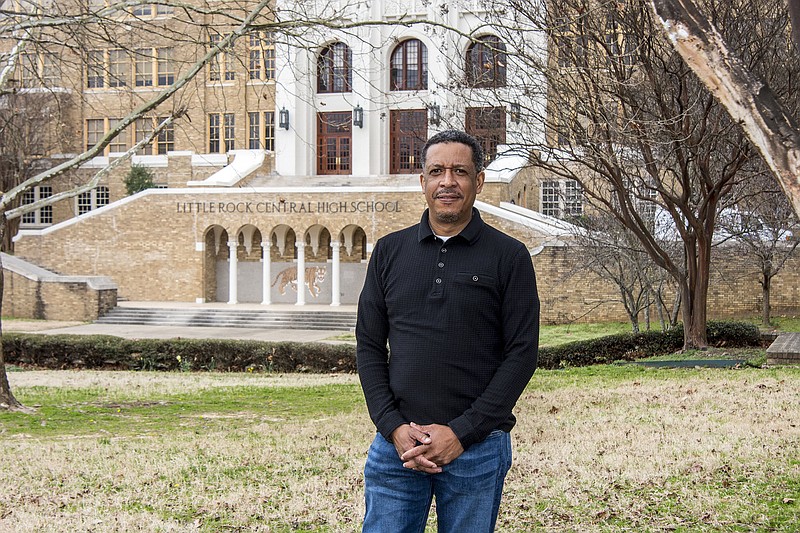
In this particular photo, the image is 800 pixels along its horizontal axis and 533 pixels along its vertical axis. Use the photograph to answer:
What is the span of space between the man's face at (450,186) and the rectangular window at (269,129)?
4462cm

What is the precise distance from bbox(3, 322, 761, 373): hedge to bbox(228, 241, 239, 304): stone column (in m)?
17.8

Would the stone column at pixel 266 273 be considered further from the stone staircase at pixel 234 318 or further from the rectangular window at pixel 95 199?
the rectangular window at pixel 95 199

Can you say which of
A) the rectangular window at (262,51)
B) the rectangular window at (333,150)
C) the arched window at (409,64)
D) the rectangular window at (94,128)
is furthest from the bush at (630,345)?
the rectangular window at (94,128)

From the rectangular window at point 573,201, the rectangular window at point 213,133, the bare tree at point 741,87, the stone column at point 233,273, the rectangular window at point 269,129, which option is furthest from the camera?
the rectangular window at point 213,133

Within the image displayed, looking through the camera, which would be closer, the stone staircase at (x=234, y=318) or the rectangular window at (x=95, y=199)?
the stone staircase at (x=234, y=318)

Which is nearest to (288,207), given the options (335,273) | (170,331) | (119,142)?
(335,273)

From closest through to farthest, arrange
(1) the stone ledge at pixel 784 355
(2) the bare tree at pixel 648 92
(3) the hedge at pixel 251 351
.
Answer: (2) the bare tree at pixel 648 92
(1) the stone ledge at pixel 784 355
(3) the hedge at pixel 251 351

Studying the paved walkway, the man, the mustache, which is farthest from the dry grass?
the paved walkway

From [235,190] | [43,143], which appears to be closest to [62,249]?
[235,190]

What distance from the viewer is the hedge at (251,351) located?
1869 cm

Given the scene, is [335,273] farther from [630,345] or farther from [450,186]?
[450,186]

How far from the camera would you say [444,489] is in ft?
11.4

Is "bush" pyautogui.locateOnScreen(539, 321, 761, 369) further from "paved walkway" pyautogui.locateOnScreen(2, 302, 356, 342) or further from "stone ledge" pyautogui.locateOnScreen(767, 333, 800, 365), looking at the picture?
"paved walkway" pyautogui.locateOnScreen(2, 302, 356, 342)

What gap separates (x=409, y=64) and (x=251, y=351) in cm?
2679
